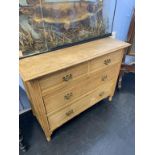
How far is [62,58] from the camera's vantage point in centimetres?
110

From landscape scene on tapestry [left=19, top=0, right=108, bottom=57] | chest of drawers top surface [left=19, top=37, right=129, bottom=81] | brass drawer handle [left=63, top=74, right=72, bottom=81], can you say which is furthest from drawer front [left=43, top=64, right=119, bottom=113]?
landscape scene on tapestry [left=19, top=0, right=108, bottom=57]

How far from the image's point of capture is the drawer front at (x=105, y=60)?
4.02 feet

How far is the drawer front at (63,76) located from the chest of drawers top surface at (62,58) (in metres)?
0.05

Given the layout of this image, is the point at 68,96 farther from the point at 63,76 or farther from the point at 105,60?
the point at 105,60

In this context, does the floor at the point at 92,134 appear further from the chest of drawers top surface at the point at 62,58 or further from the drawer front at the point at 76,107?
the chest of drawers top surface at the point at 62,58

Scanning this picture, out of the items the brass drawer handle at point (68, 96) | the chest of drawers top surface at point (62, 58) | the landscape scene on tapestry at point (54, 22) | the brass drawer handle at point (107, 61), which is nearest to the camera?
the chest of drawers top surface at point (62, 58)

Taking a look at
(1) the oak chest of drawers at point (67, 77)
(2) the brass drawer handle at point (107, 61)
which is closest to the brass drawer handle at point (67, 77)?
(1) the oak chest of drawers at point (67, 77)

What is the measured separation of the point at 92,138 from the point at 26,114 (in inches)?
33.3

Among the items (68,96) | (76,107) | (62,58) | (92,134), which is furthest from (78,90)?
(92,134)
